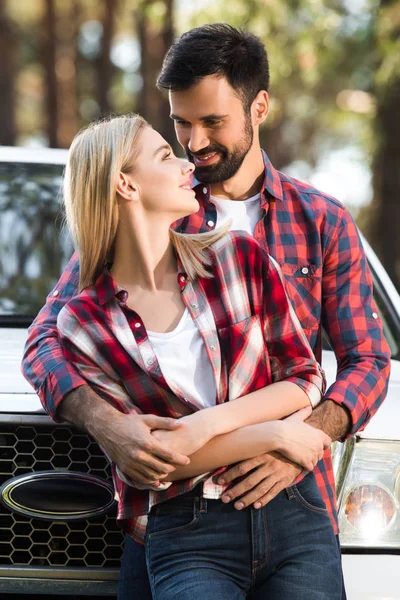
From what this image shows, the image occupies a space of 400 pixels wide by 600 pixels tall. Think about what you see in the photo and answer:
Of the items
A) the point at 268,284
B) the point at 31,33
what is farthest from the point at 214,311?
the point at 31,33

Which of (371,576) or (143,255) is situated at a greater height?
(143,255)

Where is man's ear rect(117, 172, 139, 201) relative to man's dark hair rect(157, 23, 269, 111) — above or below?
below

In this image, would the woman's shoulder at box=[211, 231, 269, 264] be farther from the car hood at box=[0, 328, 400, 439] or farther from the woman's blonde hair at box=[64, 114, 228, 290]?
the car hood at box=[0, 328, 400, 439]

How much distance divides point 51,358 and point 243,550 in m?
0.72

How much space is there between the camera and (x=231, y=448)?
2.44 m

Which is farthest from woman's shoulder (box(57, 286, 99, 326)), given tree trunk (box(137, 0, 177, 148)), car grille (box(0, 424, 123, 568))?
tree trunk (box(137, 0, 177, 148))

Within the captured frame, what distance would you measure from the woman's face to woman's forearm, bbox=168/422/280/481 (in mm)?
619

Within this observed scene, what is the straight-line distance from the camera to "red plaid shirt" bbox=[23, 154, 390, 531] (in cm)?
271

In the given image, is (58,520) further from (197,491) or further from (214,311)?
(214,311)

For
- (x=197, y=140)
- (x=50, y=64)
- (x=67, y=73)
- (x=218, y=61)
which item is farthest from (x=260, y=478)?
(x=67, y=73)

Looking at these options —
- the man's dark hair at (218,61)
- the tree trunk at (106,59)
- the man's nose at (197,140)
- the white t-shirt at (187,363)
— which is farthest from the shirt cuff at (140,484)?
the tree trunk at (106,59)

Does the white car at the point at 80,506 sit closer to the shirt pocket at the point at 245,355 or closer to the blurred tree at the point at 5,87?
the shirt pocket at the point at 245,355

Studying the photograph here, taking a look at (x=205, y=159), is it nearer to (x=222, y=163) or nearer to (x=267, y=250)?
(x=222, y=163)

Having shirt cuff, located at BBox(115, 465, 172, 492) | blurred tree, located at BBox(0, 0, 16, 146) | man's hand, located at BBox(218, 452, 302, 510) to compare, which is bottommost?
blurred tree, located at BBox(0, 0, 16, 146)
